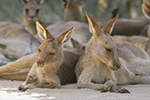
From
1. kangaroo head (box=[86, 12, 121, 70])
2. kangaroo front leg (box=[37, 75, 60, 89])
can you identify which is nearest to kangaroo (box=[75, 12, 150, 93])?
kangaroo head (box=[86, 12, 121, 70])

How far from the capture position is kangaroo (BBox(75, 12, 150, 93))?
3.84m

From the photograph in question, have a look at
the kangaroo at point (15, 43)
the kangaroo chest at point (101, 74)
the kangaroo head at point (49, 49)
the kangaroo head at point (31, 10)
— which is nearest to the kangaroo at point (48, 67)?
the kangaroo head at point (49, 49)

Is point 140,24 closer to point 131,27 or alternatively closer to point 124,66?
point 131,27

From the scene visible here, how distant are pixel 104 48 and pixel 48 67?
2.87 ft

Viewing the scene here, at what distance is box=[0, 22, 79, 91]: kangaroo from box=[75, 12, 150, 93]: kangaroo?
0.24m

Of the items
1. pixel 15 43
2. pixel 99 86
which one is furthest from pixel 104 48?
pixel 15 43

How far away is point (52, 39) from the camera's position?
4188mm

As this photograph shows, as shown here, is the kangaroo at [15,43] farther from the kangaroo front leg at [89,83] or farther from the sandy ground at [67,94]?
the kangaroo front leg at [89,83]

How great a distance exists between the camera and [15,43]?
7.02 meters

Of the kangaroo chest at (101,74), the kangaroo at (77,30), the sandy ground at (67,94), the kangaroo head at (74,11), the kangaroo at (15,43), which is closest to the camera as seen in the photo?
the sandy ground at (67,94)

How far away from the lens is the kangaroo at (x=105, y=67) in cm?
384

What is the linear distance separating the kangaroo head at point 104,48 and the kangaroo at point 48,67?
1.39 ft

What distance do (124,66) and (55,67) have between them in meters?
1.11

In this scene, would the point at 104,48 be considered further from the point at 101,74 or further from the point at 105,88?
the point at 105,88
